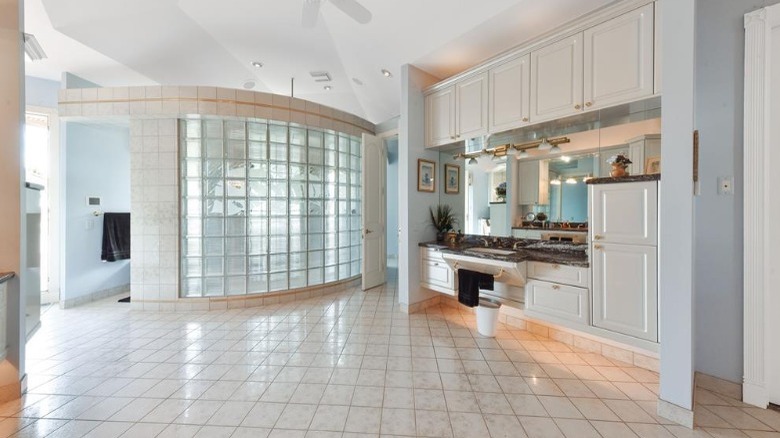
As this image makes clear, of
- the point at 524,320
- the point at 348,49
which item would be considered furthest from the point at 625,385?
the point at 348,49

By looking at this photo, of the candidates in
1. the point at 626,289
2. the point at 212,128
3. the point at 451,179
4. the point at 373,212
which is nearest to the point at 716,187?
the point at 626,289

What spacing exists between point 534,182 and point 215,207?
370 cm

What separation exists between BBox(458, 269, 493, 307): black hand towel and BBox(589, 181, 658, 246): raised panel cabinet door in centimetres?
93

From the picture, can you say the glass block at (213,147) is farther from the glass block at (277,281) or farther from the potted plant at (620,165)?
the potted plant at (620,165)

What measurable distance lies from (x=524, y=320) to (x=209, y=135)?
420 cm

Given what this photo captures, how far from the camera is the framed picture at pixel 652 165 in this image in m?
2.07

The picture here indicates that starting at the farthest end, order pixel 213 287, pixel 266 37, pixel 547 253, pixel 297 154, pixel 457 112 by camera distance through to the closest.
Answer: pixel 297 154 → pixel 213 287 → pixel 266 37 → pixel 457 112 → pixel 547 253

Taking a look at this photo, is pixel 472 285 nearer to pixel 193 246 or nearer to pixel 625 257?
pixel 625 257

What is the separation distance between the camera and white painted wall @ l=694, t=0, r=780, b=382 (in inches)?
69.6

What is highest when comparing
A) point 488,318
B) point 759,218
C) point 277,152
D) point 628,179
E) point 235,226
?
point 277,152

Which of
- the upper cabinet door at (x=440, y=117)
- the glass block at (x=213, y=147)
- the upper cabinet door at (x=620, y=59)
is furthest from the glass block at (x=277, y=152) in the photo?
the upper cabinet door at (x=620, y=59)

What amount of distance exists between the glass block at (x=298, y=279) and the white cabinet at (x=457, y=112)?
7.91 ft

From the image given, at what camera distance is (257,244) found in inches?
143

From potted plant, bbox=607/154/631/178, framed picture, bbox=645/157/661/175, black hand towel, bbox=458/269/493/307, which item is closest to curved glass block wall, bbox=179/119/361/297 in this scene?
black hand towel, bbox=458/269/493/307
